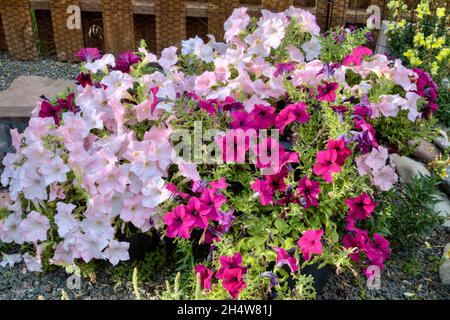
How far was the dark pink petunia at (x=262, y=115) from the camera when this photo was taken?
2.04 metres

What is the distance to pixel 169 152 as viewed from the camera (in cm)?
208

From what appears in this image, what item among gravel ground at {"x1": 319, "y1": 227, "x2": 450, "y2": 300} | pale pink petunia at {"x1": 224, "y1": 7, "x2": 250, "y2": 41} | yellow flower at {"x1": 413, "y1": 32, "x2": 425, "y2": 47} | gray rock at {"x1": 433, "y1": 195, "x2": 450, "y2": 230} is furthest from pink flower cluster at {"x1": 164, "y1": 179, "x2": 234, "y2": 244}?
yellow flower at {"x1": 413, "y1": 32, "x2": 425, "y2": 47}

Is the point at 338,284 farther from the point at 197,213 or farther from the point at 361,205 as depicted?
the point at 197,213

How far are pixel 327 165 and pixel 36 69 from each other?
274cm

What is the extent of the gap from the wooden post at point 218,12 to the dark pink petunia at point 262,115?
204 centimetres

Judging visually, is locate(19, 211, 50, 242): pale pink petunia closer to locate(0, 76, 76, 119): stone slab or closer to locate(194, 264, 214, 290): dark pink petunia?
locate(194, 264, 214, 290): dark pink petunia

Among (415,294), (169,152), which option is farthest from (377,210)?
(169,152)

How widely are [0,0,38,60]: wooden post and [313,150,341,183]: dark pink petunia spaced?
2.87 meters

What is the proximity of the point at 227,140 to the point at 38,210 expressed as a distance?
84cm

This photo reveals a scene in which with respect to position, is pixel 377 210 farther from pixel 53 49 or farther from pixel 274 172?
pixel 53 49

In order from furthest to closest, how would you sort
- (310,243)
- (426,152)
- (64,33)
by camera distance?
1. (64,33)
2. (426,152)
3. (310,243)

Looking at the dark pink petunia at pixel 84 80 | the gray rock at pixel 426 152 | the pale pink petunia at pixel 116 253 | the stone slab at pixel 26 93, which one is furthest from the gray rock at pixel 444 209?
the stone slab at pixel 26 93

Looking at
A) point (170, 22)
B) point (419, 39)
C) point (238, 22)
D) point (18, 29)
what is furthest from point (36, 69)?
point (419, 39)

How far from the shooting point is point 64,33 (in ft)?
13.3
